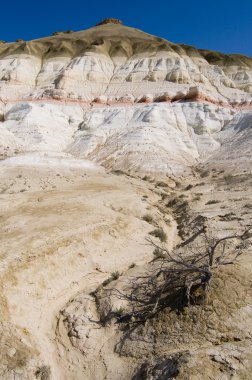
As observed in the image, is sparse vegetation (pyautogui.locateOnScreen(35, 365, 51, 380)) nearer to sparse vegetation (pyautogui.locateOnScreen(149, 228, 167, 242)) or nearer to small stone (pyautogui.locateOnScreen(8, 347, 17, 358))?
small stone (pyautogui.locateOnScreen(8, 347, 17, 358))

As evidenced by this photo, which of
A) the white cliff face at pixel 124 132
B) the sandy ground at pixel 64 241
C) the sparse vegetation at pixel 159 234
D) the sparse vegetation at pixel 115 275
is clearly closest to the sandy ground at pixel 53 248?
the sandy ground at pixel 64 241

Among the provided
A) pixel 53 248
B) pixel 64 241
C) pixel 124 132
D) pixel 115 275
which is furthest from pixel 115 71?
pixel 115 275

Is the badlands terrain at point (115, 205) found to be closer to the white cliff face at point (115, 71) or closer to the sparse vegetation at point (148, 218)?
the sparse vegetation at point (148, 218)

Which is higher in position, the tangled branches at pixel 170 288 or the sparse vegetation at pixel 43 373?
the tangled branches at pixel 170 288

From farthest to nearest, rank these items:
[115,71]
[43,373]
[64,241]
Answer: [115,71] → [64,241] → [43,373]

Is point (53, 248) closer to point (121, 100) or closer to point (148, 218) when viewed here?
point (148, 218)

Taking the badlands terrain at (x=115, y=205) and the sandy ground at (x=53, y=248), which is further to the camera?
the sandy ground at (x=53, y=248)
